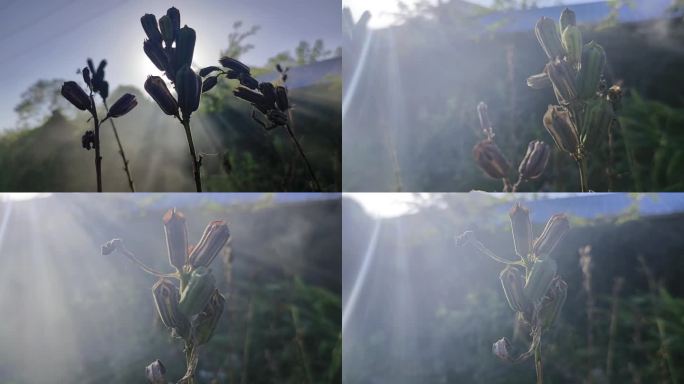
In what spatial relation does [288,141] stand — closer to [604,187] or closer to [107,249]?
[107,249]

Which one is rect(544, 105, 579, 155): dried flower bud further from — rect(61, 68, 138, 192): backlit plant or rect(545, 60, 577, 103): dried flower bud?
rect(61, 68, 138, 192): backlit plant

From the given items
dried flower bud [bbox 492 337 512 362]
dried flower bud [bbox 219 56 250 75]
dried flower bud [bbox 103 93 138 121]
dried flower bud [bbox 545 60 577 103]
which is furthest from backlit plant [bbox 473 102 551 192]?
dried flower bud [bbox 103 93 138 121]

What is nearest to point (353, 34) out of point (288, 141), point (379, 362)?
point (288, 141)

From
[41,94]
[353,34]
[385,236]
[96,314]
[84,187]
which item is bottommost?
[96,314]

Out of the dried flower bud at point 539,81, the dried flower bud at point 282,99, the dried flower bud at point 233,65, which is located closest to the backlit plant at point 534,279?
the dried flower bud at point 539,81

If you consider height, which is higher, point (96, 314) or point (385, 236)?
point (385, 236)

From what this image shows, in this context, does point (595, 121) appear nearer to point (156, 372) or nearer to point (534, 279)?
point (534, 279)
